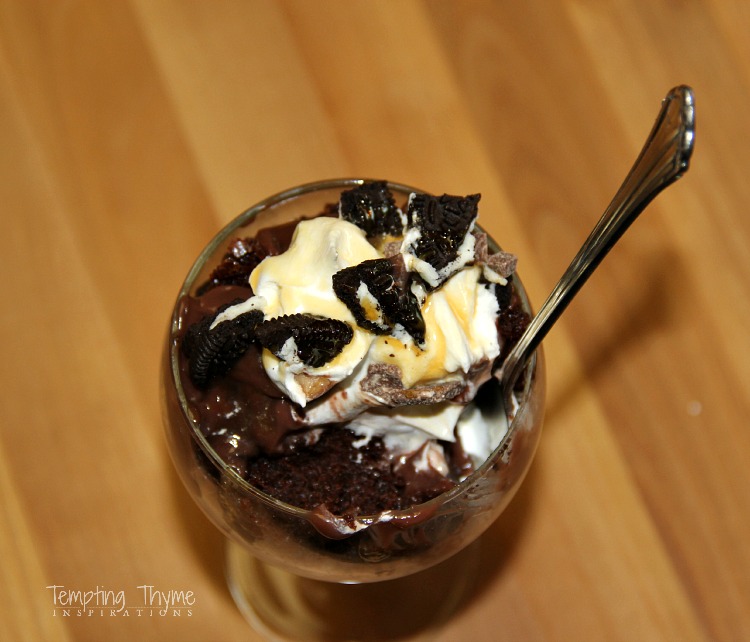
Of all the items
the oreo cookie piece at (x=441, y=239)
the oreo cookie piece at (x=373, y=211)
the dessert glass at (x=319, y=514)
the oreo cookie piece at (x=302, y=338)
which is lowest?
the dessert glass at (x=319, y=514)

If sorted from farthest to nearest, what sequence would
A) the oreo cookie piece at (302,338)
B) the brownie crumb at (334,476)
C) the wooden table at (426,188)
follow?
the wooden table at (426,188) < the brownie crumb at (334,476) < the oreo cookie piece at (302,338)

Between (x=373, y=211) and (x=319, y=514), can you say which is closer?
(x=319, y=514)

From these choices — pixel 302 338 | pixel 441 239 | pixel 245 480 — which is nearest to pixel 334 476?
pixel 245 480

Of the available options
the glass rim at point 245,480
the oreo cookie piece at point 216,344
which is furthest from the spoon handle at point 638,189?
the oreo cookie piece at point 216,344

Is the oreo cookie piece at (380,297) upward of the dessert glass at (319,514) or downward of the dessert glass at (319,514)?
upward

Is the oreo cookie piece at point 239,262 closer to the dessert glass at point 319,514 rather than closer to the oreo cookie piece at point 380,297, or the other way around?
the dessert glass at point 319,514

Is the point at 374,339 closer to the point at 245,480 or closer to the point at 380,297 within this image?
the point at 380,297
